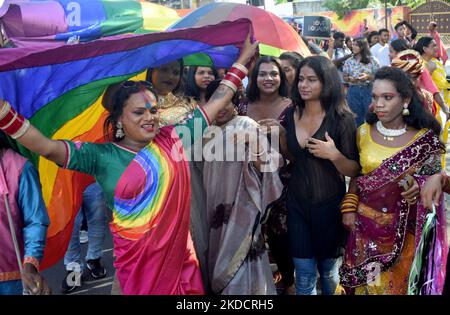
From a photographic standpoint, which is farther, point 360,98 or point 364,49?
point 360,98

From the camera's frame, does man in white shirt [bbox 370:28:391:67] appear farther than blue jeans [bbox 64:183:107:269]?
Yes

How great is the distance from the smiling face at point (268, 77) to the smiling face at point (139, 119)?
1198 mm

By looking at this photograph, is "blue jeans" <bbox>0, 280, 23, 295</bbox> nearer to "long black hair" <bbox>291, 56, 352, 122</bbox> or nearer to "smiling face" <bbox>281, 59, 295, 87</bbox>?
"long black hair" <bbox>291, 56, 352, 122</bbox>

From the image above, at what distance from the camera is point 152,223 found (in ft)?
7.62

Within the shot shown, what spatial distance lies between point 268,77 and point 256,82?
0.30ft

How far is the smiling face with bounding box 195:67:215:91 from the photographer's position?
11.3 ft

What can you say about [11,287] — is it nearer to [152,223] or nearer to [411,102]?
[152,223]

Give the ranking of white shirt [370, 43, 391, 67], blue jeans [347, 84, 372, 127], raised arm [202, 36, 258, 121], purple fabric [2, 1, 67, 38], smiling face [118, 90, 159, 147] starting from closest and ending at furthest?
1. smiling face [118, 90, 159, 147]
2. raised arm [202, 36, 258, 121]
3. purple fabric [2, 1, 67, 38]
4. blue jeans [347, 84, 372, 127]
5. white shirt [370, 43, 391, 67]

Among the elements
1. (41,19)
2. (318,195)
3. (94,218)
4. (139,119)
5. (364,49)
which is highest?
(41,19)

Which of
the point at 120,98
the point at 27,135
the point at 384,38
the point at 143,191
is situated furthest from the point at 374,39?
the point at 27,135

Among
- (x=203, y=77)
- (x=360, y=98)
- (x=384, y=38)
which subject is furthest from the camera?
(x=384, y=38)

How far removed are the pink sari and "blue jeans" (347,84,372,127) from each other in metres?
5.58

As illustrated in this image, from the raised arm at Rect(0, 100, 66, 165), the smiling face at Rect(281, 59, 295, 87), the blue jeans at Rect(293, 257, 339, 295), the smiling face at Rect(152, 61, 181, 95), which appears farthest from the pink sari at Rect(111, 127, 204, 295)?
the smiling face at Rect(281, 59, 295, 87)

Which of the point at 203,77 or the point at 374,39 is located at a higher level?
the point at 203,77
